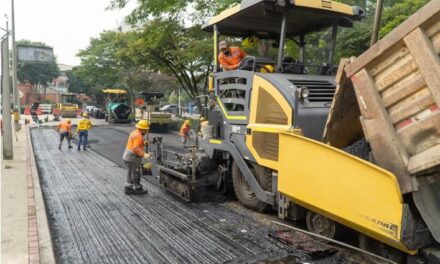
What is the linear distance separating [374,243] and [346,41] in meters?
11.0

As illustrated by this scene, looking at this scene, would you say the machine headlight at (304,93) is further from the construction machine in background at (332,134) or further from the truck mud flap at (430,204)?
the truck mud flap at (430,204)

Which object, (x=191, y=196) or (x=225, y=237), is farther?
(x=191, y=196)

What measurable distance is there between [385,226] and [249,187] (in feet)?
9.54

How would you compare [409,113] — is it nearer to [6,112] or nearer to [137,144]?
[137,144]

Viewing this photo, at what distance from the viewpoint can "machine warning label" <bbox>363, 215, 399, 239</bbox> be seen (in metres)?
3.52

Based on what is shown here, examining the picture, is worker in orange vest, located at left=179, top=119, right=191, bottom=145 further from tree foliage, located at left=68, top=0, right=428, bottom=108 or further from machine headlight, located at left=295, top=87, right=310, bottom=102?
machine headlight, located at left=295, top=87, right=310, bottom=102

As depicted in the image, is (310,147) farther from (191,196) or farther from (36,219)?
(36,219)

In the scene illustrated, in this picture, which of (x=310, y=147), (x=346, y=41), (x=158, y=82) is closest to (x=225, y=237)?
(x=310, y=147)

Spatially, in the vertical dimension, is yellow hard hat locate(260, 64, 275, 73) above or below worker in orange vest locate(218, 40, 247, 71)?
below

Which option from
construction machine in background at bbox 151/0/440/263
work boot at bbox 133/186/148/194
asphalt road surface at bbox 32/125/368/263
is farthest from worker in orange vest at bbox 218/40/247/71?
work boot at bbox 133/186/148/194

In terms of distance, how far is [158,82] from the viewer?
34.8 meters

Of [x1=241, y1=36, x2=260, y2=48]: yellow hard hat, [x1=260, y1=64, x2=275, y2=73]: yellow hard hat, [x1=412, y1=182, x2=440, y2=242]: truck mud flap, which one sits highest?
[x1=241, y1=36, x2=260, y2=48]: yellow hard hat

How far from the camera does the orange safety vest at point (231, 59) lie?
656 centimetres

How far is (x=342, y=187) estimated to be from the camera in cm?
398
